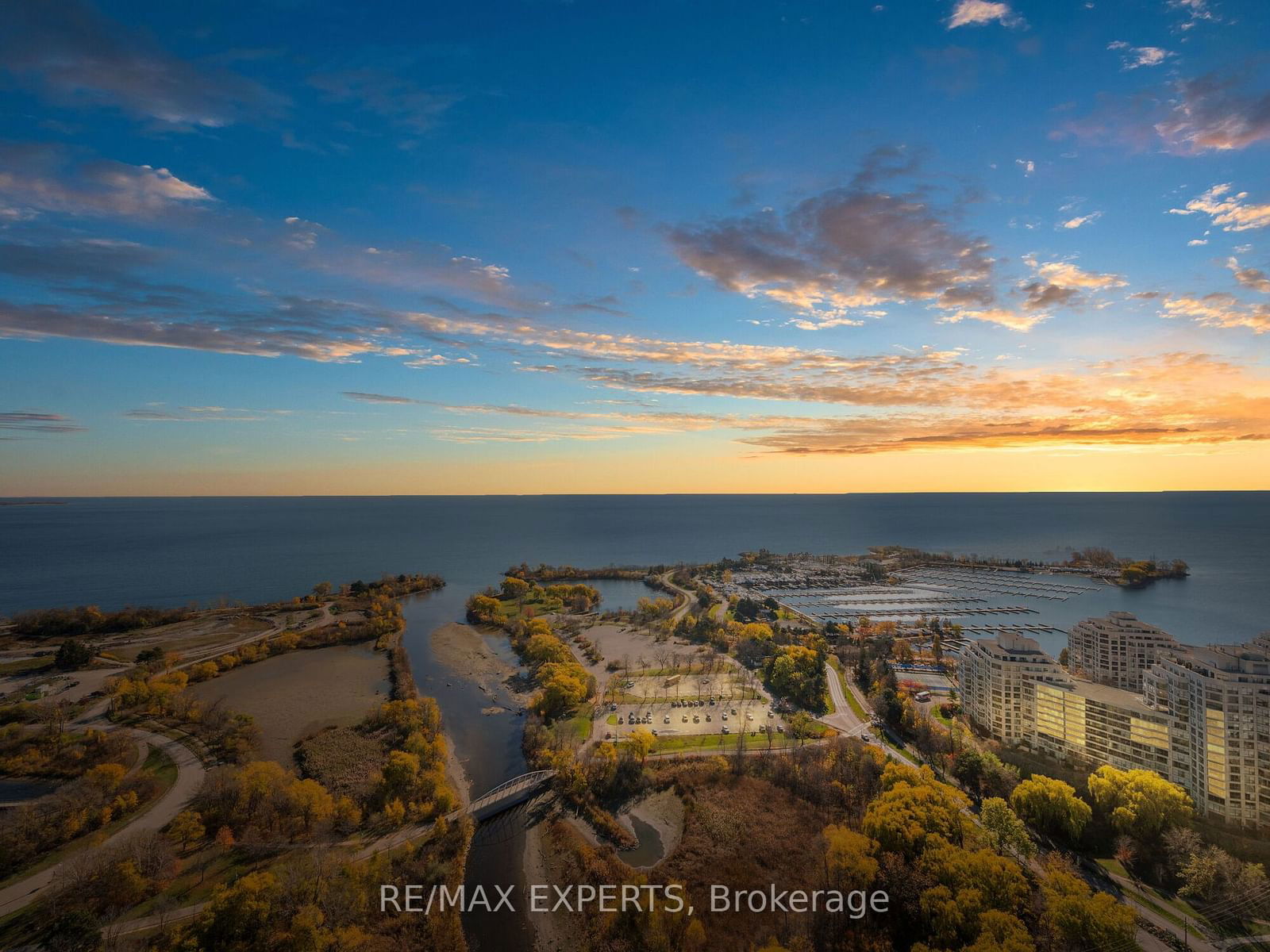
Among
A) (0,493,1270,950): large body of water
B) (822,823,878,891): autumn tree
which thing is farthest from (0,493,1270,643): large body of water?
(822,823,878,891): autumn tree

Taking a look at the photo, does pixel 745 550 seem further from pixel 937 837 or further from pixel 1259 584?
pixel 937 837

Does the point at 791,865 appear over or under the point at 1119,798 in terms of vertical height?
under

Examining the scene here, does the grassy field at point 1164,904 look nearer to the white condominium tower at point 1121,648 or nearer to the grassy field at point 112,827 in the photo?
the white condominium tower at point 1121,648

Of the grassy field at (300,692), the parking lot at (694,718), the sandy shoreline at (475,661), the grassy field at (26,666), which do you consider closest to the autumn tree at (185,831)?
the grassy field at (300,692)

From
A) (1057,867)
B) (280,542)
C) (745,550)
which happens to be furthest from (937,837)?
(280,542)

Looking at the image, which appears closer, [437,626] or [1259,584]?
[437,626]

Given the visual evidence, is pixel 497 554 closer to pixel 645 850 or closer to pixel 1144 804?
pixel 645 850
